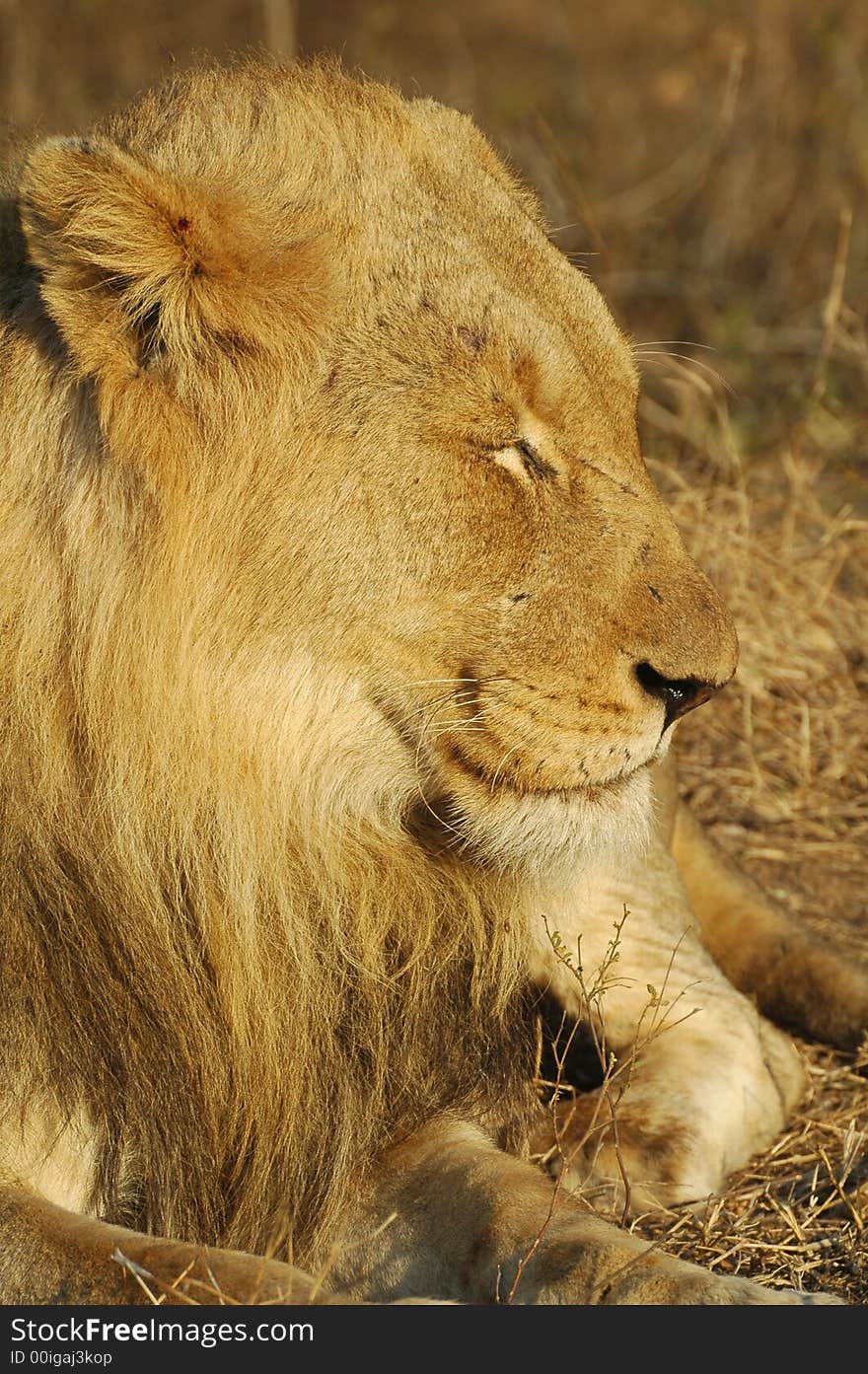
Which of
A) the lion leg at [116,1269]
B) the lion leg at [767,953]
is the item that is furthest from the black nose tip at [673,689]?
the lion leg at [767,953]

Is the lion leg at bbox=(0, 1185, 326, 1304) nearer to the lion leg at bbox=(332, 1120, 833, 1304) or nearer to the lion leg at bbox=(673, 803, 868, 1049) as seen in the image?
the lion leg at bbox=(332, 1120, 833, 1304)

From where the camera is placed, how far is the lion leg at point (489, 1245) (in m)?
2.28

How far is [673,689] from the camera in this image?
255 centimetres

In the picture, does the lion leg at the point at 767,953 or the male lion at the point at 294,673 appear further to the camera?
the lion leg at the point at 767,953

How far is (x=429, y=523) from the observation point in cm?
248

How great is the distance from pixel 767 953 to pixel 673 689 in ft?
4.21

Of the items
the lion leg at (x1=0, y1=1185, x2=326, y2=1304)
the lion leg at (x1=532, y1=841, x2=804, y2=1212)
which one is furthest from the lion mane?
the lion leg at (x1=532, y1=841, x2=804, y2=1212)

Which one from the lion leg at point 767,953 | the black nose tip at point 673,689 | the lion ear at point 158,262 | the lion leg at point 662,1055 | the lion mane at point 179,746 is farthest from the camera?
the lion leg at point 767,953

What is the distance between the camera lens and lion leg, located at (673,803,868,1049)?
3.53m

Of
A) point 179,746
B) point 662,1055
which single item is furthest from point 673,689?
point 662,1055

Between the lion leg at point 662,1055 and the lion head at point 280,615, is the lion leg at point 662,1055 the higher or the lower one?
the lower one

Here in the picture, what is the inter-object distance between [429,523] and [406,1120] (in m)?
0.95

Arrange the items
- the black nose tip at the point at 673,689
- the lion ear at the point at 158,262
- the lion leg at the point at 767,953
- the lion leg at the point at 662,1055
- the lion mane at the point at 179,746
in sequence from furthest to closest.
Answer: the lion leg at the point at 767,953 → the lion leg at the point at 662,1055 → the black nose tip at the point at 673,689 → the lion mane at the point at 179,746 → the lion ear at the point at 158,262

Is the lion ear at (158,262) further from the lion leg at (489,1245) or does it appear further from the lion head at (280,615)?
the lion leg at (489,1245)
